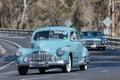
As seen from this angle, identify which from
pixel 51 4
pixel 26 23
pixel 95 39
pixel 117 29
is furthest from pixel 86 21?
pixel 95 39

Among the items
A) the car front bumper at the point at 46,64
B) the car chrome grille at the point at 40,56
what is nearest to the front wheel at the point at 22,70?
the car front bumper at the point at 46,64

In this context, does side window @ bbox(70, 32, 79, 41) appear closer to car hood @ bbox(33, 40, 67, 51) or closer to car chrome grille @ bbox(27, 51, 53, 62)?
car hood @ bbox(33, 40, 67, 51)

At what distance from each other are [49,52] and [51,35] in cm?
145

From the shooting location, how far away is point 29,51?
21453mm

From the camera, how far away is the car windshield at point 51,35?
22453 mm

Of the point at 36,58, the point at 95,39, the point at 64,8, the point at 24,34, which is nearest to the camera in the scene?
the point at 36,58

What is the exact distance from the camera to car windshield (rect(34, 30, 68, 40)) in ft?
73.7

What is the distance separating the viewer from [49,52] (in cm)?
2122

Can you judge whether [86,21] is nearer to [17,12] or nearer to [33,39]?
[17,12]

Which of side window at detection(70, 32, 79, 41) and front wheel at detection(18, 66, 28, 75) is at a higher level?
side window at detection(70, 32, 79, 41)

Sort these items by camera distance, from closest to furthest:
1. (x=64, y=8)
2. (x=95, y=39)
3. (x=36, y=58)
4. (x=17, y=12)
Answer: (x=36, y=58), (x=95, y=39), (x=64, y=8), (x=17, y=12)

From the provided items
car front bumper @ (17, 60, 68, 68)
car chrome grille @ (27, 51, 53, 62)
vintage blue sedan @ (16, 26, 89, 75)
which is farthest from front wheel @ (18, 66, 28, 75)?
car chrome grille @ (27, 51, 53, 62)

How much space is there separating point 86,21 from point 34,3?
49.4 ft

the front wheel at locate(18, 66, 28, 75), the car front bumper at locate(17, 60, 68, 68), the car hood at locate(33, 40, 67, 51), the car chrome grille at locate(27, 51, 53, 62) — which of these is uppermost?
the car hood at locate(33, 40, 67, 51)
